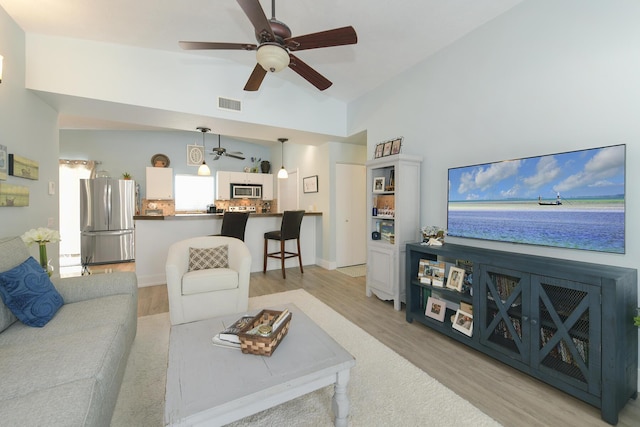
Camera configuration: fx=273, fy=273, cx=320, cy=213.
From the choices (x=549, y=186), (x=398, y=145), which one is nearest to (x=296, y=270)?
(x=398, y=145)

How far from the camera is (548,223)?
2006mm

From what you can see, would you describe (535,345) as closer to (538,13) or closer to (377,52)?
(538,13)

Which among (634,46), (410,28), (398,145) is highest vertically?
(410,28)

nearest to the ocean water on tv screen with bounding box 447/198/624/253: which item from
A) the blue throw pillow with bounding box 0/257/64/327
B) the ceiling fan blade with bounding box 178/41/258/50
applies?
the ceiling fan blade with bounding box 178/41/258/50

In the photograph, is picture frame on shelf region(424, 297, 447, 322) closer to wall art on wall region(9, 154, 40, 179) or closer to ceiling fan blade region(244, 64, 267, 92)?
ceiling fan blade region(244, 64, 267, 92)

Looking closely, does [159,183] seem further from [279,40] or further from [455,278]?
[455,278]

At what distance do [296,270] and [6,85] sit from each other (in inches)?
155

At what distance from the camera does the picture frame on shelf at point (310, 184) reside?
532 centimetres

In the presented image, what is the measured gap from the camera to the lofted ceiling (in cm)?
232

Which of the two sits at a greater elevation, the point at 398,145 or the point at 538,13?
the point at 538,13

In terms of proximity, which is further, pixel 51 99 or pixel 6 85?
pixel 51 99

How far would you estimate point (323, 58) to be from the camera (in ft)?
10.5

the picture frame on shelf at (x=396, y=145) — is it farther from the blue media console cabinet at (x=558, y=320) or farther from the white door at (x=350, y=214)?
the white door at (x=350, y=214)

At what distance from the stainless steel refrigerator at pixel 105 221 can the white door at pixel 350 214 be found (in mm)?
4360
